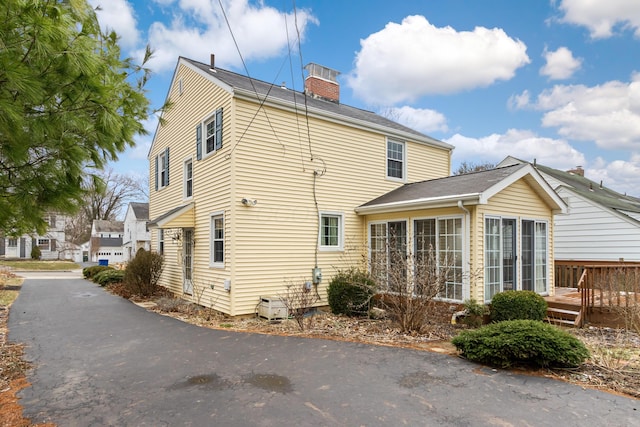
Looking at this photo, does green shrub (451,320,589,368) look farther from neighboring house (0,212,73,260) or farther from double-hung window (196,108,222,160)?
neighboring house (0,212,73,260)

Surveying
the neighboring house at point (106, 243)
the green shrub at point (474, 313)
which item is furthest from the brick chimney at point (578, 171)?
the neighboring house at point (106, 243)

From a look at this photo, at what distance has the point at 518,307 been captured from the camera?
783 cm

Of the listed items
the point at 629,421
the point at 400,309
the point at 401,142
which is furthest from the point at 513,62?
the point at 629,421

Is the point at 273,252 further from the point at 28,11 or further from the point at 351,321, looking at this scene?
the point at 28,11

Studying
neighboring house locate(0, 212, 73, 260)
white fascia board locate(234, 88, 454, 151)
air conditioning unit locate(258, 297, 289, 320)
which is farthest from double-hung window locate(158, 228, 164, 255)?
neighboring house locate(0, 212, 73, 260)

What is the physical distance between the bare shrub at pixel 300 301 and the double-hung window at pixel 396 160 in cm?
491

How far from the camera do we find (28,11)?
2.88m

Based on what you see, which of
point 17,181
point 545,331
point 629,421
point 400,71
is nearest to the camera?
point 17,181

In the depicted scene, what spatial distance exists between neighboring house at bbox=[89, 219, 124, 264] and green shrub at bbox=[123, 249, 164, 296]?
104 ft

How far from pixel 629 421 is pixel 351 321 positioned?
567 cm

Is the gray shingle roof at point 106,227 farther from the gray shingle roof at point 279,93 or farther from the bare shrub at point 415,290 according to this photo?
the bare shrub at point 415,290

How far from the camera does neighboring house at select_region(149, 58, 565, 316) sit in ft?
29.6

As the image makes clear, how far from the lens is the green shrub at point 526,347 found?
515 centimetres

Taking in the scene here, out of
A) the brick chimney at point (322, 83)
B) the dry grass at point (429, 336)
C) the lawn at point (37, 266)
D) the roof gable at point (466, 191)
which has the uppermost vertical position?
the brick chimney at point (322, 83)
